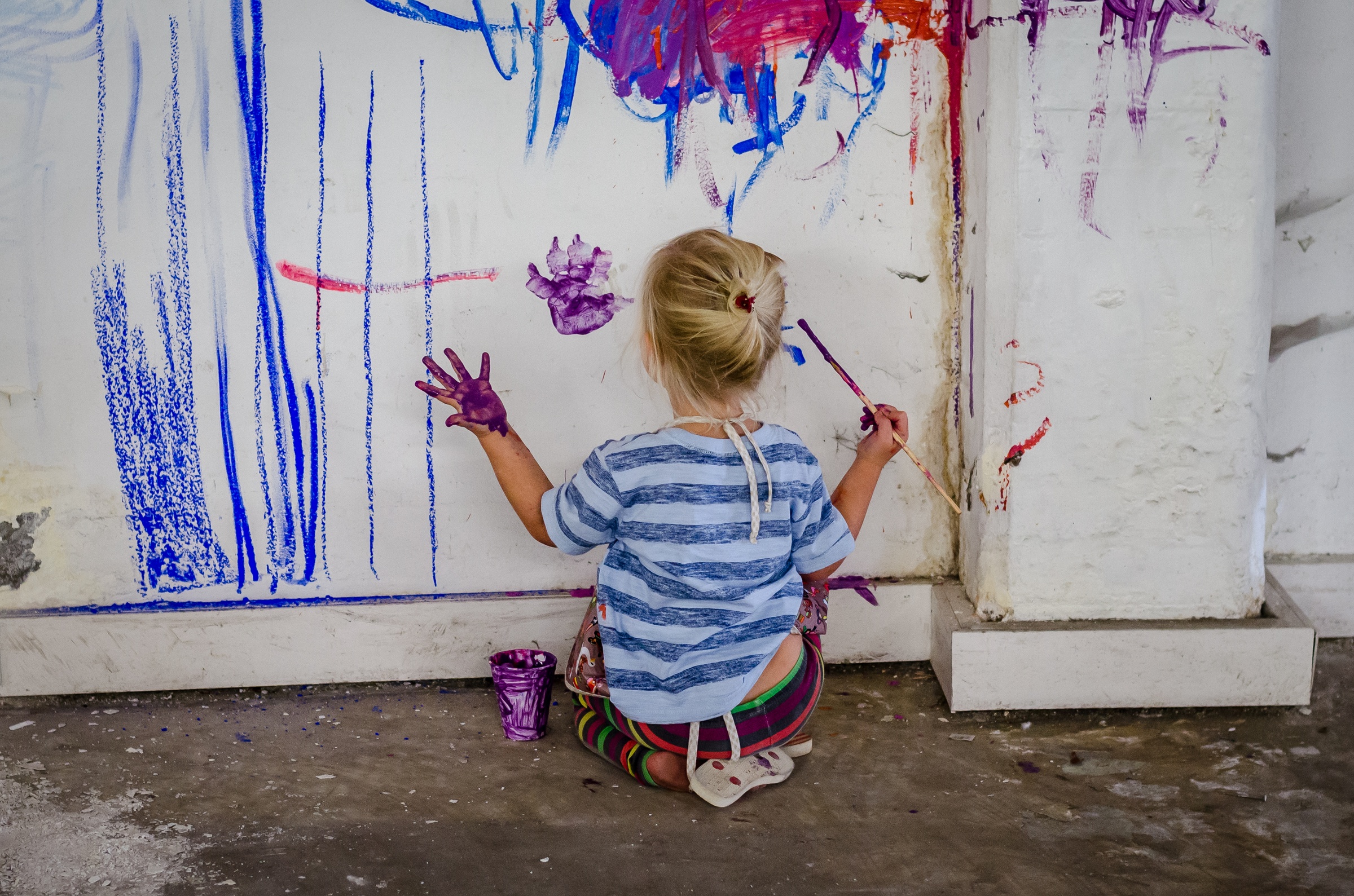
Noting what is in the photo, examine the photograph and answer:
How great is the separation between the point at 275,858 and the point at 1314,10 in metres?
2.87

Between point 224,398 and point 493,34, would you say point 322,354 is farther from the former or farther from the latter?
point 493,34

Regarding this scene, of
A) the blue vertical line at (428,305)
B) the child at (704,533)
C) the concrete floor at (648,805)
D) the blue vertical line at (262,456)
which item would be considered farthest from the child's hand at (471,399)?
the concrete floor at (648,805)

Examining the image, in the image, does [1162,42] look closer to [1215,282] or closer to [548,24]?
[1215,282]

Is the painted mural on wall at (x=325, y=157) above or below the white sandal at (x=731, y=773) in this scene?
above

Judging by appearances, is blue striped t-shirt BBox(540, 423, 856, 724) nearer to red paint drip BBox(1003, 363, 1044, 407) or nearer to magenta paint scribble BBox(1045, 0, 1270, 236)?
red paint drip BBox(1003, 363, 1044, 407)

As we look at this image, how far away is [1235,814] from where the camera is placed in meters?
1.84

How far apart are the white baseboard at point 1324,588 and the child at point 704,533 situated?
129 centimetres

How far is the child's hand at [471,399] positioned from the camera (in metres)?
2.09

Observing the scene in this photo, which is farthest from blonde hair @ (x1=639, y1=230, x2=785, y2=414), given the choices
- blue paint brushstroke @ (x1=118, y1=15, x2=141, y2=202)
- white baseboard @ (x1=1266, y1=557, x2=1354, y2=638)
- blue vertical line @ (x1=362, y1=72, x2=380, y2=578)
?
white baseboard @ (x1=1266, y1=557, x2=1354, y2=638)

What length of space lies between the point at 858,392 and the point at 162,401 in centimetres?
162

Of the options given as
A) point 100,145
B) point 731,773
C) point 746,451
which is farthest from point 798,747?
point 100,145

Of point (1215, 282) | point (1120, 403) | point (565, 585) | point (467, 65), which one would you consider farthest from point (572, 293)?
point (1215, 282)

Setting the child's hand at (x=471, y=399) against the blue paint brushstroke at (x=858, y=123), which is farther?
the blue paint brushstroke at (x=858, y=123)

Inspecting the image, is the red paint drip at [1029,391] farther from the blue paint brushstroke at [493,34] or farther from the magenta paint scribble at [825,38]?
the blue paint brushstroke at [493,34]
